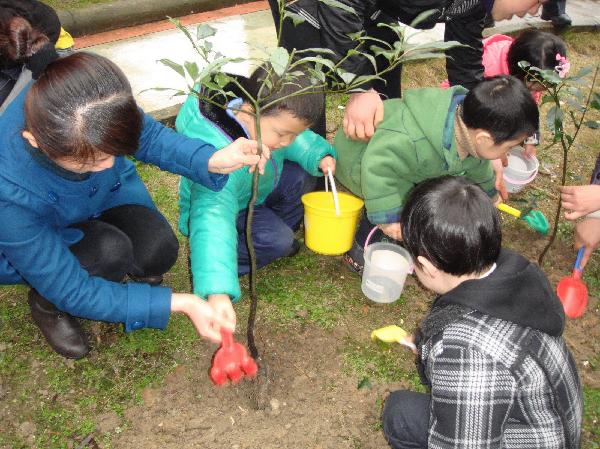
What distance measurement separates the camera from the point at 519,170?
3023 mm

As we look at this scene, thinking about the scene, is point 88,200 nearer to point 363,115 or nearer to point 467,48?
point 363,115

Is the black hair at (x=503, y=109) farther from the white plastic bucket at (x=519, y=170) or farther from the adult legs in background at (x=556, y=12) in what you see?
the adult legs in background at (x=556, y=12)

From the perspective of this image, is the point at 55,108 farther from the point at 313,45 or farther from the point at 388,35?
the point at 388,35

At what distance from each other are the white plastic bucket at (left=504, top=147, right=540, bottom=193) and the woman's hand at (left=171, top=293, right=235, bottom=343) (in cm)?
211

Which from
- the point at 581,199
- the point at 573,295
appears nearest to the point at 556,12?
the point at 581,199

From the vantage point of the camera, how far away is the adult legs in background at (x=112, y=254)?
6.23 ft

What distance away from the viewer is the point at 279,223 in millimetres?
2418

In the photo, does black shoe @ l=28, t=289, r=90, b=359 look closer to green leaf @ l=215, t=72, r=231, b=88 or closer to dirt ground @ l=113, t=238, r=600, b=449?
dirt ground @ l=113, t=238, r=600, b=449

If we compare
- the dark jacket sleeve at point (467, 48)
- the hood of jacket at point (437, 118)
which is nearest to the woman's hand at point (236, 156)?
the hood of jacket at point (437, 118)

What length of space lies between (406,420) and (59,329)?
1288 millimetres

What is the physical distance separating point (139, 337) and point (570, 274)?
6.75 ft

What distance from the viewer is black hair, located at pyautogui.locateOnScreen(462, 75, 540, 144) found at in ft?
6.61

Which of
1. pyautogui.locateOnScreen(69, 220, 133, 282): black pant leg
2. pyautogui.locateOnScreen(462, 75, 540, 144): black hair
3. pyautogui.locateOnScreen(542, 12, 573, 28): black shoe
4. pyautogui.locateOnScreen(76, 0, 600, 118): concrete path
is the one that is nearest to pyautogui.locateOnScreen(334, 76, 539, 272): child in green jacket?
pyautogui.locateOnScreen(462, 75, 540, 144): black hair

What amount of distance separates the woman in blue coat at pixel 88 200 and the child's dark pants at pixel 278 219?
0.34m
